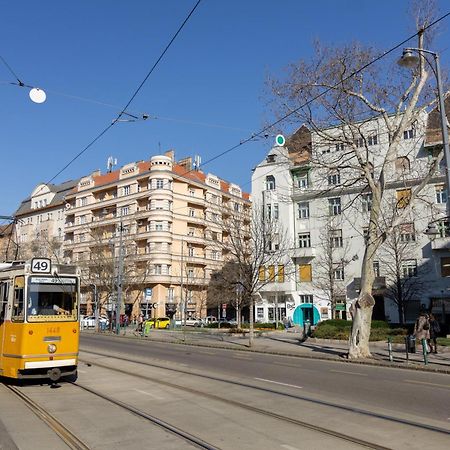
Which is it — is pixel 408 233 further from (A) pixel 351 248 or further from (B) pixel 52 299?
(B) pixel 52 299

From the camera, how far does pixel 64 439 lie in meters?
7.09

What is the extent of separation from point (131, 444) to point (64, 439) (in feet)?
3.44

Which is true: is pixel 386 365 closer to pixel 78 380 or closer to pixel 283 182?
pixel 78 380

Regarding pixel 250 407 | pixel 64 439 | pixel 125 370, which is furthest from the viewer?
pixel 125 370

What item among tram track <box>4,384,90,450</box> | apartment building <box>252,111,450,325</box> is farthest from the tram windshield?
apartment building <box>252,111,450,325</box>

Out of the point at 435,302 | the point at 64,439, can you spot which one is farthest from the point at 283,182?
the point at 64,439

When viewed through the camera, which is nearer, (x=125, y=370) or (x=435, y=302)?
(x=125, y=370)

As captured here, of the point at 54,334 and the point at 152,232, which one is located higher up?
the point at 152,232

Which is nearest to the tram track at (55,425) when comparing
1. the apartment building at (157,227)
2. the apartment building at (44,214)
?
the apartment building at (157,227)

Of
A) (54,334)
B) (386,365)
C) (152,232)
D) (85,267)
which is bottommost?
(386,365)

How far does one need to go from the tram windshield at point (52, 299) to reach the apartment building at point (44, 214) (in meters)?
68.5

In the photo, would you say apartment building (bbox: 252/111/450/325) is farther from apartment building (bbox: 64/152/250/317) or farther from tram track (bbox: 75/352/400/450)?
tram track (bbox: 75/352/400/450)

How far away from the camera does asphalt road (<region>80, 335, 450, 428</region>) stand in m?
9.28

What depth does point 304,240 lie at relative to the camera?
180 ft
